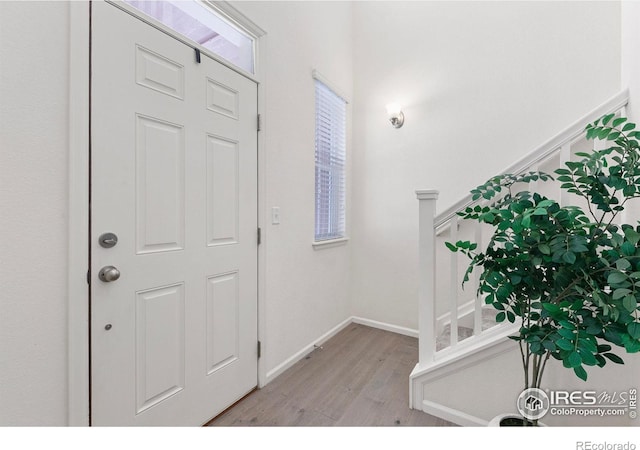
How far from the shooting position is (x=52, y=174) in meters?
1.04

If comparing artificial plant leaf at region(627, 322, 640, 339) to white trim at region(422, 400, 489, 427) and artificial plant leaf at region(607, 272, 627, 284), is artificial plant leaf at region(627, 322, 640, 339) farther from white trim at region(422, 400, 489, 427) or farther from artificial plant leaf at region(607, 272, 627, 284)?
white trim at region(422, 400, 489, 427)

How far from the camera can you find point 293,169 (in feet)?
7.39

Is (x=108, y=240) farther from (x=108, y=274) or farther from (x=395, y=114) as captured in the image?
(x=395, y=114)

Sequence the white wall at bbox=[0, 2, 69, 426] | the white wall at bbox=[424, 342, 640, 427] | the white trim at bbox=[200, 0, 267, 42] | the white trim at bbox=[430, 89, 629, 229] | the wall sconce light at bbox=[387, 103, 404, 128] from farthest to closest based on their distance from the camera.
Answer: the wall sconce light at bbox=[387, 103, 404, 128], the white trim at bbox=[200, 0, 267, 42], the white trim at bbox=[430, 89, 629, 229], the white wall at bbox=[424, 342, 640, 427], the white wall at bbox=[0, 2, 69, 426]

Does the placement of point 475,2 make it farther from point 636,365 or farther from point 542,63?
point 636,365

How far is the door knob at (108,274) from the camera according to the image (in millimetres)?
1154

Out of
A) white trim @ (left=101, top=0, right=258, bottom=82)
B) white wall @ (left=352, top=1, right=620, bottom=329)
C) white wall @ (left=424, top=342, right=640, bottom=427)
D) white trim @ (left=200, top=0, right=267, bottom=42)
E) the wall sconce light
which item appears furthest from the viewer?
the wall sconce light

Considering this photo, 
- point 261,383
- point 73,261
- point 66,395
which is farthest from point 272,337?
point 73,261

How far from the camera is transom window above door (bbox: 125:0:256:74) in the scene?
1.41m

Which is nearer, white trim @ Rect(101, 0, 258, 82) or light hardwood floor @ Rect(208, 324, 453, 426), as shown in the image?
white trim @ Rect(101, 0, 258, 82)

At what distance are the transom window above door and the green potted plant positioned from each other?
172 cm

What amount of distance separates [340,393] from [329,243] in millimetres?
1265

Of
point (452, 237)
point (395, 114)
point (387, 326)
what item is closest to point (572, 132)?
point (452, 237)

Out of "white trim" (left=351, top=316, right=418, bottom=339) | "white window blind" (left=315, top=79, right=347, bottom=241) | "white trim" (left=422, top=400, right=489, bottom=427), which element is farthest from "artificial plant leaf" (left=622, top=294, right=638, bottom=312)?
"white trim" (left=351, top=316, right=418, bottom=339)
